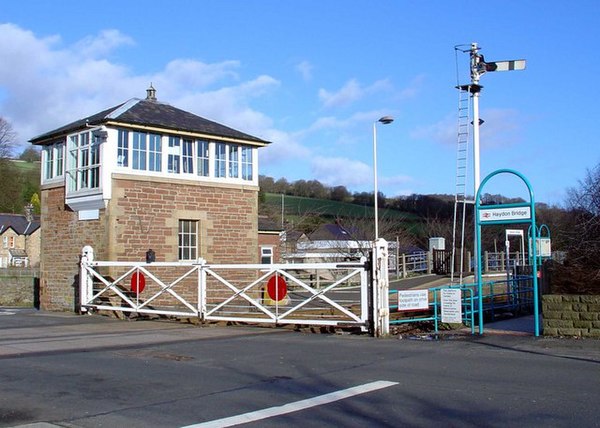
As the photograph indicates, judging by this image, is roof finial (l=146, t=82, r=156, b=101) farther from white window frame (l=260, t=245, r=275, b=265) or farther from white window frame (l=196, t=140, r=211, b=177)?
white window frame (l=260, t=245, r=275, b=265)

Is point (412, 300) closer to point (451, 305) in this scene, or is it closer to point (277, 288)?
point (451, 305)

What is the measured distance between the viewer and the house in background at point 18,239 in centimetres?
7550

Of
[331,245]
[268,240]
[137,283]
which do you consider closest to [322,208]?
[331,245]

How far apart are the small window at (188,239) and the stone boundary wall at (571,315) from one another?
1314cm

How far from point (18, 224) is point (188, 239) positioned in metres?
60.3

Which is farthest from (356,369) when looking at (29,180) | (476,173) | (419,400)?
(29,180)

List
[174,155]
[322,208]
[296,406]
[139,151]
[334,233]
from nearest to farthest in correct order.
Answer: [296,406] → [139,151] → [174,155] → [334,233] → [322,208]

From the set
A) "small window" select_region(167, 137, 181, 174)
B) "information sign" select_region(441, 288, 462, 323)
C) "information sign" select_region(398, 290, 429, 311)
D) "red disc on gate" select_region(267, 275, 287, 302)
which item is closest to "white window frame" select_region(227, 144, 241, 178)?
"small window" select_region(167, 137, 181, 174)

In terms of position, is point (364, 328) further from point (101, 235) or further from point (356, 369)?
point (101, 235)

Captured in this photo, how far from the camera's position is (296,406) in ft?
24.7

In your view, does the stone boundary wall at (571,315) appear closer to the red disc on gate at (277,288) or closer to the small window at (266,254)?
the red disc on gate at (277,288)

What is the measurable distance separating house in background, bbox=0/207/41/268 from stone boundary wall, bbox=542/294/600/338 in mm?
70150

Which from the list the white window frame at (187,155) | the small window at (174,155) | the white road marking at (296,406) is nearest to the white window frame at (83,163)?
the small window at (174,155)

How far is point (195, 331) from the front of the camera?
15500mm
